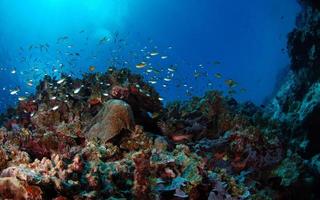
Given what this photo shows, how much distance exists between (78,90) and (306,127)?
22.8 feet

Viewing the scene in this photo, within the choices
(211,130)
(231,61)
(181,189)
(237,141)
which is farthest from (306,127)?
(231,61)

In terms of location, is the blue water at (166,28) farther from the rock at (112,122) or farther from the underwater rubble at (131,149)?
the rock at (112,122)

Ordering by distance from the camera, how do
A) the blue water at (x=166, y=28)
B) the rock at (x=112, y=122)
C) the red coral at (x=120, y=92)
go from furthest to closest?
the blue water at (x=166, y=28) → the red coral at (x=120, y=92) → the rock at (x=112, y=122)

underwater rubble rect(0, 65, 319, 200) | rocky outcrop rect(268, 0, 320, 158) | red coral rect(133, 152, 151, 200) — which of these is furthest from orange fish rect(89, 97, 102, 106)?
rocky outcrop rect(268, 0, 320, 158)

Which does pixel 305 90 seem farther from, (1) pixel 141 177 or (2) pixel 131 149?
(1) pixel 141 177

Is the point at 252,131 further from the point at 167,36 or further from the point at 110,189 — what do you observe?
the point at 167,36

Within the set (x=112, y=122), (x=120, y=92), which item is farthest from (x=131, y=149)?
(x=120, y=92)

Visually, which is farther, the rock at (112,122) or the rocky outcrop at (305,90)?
the rocky outcrop at (305,90)

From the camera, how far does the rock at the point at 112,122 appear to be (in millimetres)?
6754

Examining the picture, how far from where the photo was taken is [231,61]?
470 ft

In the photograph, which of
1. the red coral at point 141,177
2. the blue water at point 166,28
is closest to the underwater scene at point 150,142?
the red coral at point 141,177

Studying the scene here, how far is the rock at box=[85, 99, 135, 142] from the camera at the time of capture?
22.2ft

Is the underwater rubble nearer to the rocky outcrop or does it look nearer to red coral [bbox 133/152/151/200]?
red coral [bbox 133/152/151/200]

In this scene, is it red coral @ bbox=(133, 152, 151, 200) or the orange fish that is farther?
the orange fish
